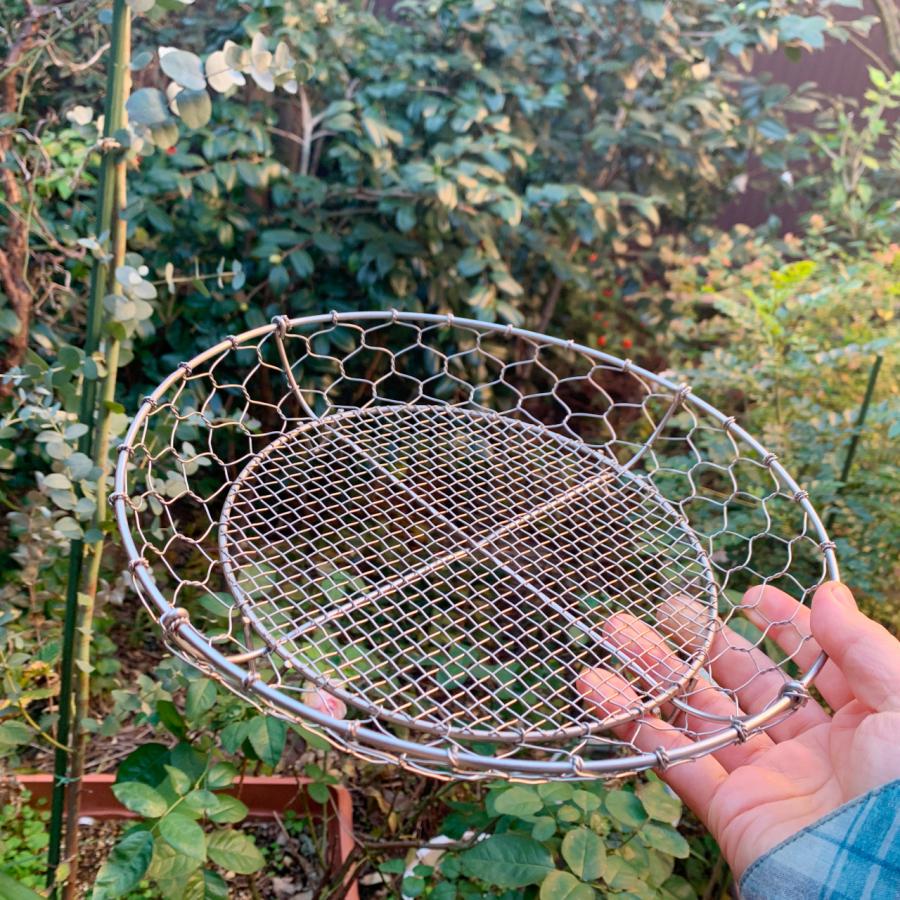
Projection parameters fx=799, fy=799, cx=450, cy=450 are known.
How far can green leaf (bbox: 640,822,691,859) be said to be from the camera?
76 centimetres

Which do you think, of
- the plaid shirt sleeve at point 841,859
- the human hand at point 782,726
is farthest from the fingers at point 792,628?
the plaid shirt sleeve at point 841,859

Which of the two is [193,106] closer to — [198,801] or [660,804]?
[198,801]

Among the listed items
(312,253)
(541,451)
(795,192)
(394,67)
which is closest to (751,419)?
(541,451)

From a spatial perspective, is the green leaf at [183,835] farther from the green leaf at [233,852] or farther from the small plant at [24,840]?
the small plant at [24,840]

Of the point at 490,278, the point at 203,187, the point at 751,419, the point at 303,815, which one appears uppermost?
the point at 203,187

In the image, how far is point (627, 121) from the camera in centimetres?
204

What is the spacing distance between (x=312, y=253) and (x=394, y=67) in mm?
494

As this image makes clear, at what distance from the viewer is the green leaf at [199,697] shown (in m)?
0.84

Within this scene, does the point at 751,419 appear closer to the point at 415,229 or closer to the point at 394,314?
the point at 415,229

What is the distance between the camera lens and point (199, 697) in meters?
0.85

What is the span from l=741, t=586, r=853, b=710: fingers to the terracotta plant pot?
0.65m

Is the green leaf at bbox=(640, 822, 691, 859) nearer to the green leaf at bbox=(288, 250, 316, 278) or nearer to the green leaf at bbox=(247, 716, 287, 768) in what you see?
the green leaf at bbox=(247, 716, 287, 768)

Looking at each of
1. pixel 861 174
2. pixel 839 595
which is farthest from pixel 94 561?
pixel 861 174

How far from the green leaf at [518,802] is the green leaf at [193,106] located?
67cm
